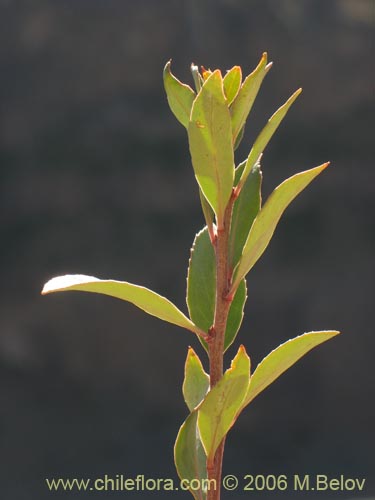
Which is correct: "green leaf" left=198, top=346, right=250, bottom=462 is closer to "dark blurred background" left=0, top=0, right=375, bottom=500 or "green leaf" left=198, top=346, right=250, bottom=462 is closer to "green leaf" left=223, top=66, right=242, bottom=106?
"green leaf" left=223, top=66, right=242, bottom=106

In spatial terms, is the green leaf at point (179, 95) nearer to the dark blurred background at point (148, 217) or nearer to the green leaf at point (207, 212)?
the green leaf at point (207, 212)

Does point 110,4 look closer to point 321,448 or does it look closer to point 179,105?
point 321,448

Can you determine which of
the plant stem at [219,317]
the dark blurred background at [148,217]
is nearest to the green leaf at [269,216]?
the plant stem at [219,317]

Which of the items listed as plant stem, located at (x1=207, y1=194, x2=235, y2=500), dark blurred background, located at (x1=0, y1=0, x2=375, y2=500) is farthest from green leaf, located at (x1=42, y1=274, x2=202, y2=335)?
dark blurred background, located at (x1=0, y1=0, x2=375, y2=500)

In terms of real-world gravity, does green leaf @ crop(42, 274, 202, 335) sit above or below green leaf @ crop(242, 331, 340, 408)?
above

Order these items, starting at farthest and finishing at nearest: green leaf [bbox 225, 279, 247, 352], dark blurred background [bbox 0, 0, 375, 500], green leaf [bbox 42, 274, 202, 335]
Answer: dark blurred background [bbox 0, 0, 375, 500] < green leaf [bbox 225, 279, 247, 352] < green leaf [bbox 42, 274, 202, 335]

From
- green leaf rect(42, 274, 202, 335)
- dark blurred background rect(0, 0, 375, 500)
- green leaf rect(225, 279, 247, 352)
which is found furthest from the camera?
dark blurred background rect(0, 0, 375, 500)

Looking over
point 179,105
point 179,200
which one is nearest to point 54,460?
point 179,200

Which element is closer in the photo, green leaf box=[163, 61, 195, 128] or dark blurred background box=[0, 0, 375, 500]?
green leaf box=[163, 61, 195, 128]
